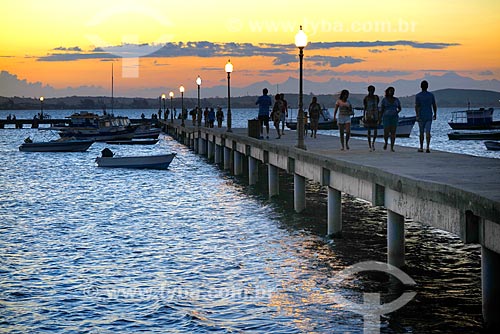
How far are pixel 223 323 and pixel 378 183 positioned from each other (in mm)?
4508

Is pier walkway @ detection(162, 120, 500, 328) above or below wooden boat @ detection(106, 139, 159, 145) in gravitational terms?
above

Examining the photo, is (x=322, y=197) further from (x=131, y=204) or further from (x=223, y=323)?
(x=223, y=323)

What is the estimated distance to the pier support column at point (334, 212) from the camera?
22219 millimetres

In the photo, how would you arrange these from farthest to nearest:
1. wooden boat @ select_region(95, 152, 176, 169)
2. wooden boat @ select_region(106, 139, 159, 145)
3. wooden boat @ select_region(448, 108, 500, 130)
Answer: wooden boat @ select_region(448, 108, 500, 130)
wooden boat @ select_region(106, 139, 159, 145)
wooden boat @ select_region(95, 152, 176, 169)

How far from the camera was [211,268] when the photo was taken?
19.4 m

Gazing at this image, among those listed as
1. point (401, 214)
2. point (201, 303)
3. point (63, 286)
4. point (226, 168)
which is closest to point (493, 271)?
point (401, 214)

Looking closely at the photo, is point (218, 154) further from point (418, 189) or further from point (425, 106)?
point (418, 189)

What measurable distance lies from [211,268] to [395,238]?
4.19 metres

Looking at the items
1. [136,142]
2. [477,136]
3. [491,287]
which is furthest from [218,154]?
[477,136]

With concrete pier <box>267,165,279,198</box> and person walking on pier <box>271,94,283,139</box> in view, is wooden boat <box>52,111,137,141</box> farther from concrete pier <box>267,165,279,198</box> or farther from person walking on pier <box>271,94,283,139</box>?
concrete pier <box>267,165,279,198</box>

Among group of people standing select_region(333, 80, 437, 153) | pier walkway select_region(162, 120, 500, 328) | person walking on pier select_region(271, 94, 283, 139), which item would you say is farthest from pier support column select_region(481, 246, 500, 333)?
person walking on pier select_region(271, 94, 283, 139)

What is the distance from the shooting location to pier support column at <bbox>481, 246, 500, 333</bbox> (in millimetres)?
12906

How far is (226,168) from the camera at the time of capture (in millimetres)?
49750

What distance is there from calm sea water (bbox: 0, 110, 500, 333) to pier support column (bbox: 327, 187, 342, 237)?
1.05 feet
